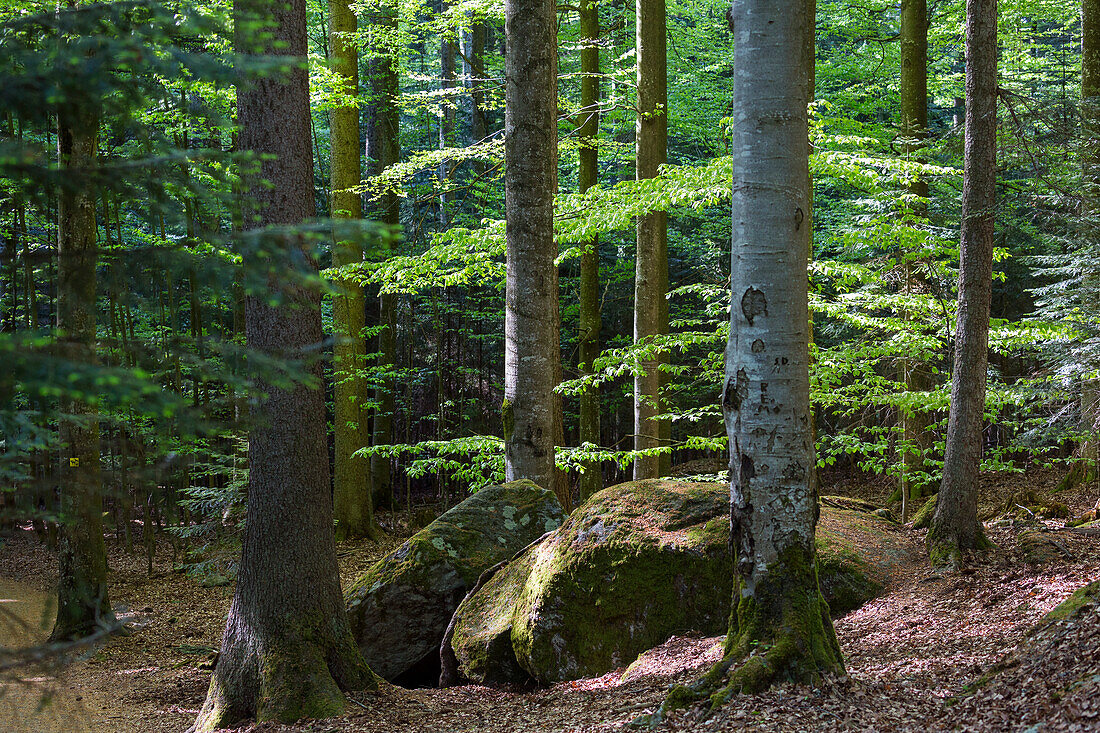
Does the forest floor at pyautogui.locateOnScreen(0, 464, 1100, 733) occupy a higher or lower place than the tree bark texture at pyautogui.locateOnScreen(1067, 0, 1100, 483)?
lower

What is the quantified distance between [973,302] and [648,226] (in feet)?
16.6

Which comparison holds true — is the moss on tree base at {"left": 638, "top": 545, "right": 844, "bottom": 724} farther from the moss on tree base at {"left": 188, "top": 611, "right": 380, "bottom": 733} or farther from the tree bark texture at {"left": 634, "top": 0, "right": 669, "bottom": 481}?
the tree bark texture at {"left": 634, "top": 0, "right": 669, "bottom": 481}

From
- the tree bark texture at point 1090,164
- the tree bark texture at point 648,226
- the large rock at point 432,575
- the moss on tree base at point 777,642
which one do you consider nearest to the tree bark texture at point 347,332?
the tree bark texture at point 648,226

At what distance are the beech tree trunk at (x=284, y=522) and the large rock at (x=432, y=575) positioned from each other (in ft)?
3.71

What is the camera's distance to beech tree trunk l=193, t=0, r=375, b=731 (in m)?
4.96

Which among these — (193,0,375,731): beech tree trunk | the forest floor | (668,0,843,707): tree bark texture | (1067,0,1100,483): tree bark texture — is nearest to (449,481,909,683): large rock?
the forest floor

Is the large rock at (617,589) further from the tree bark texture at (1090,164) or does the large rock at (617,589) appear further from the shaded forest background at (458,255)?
the tree bark texture at (1090,164)

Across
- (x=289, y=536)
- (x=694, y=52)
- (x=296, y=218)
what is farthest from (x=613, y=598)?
(x=694, y=52)

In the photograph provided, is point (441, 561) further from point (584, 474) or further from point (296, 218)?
point (584, 474)

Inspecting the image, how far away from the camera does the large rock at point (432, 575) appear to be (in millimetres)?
6398

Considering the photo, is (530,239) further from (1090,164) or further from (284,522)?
(1090,164)

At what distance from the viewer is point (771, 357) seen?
400cm

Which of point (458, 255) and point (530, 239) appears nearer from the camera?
point (530, 239)

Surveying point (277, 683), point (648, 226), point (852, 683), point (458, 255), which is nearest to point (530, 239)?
point (458, 255)
